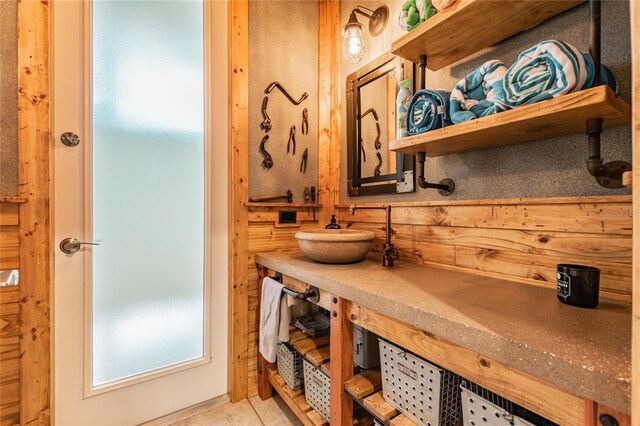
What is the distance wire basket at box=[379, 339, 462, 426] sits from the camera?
2.92 feet

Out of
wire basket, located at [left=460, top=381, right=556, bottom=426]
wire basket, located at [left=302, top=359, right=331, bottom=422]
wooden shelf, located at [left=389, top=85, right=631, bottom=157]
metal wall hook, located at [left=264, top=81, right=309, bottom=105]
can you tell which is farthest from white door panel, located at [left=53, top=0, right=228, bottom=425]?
wire basket, located at [left=460, top=381, right=556, bottom=426]

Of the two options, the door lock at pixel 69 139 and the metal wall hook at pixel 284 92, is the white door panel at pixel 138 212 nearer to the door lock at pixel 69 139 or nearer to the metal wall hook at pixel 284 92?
the door lock at pixel 69 139

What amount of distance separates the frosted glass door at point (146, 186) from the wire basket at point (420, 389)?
3.75 ft

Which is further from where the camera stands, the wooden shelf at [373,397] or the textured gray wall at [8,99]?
the textured gray wall at [8,99]

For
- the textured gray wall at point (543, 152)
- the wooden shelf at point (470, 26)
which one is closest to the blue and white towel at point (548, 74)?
the textured gray wall at point (543, 152)

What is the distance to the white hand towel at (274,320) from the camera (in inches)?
56.0

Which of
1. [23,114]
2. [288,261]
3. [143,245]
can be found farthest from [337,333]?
[23,114]

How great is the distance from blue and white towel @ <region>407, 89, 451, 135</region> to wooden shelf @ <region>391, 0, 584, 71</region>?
20cm

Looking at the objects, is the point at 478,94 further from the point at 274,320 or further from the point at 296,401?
the point at 296,401

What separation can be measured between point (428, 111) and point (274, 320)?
120cm

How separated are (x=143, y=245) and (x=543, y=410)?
168 cm

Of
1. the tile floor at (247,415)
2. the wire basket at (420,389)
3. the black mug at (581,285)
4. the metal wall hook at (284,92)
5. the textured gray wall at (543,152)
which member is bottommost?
the tile floor at (247,415)

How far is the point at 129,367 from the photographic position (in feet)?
4.82

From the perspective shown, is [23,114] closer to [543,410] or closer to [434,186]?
[434,186]
